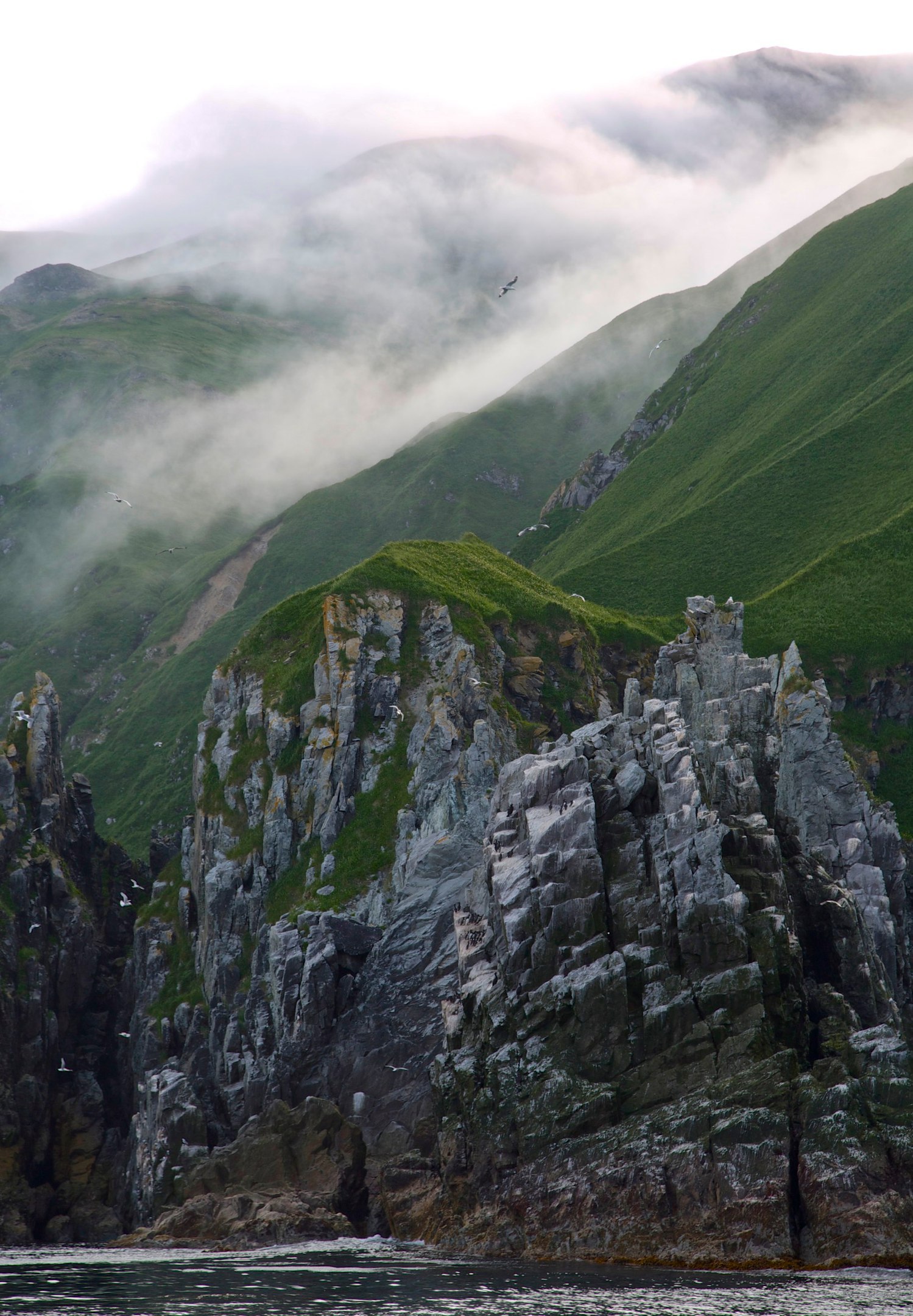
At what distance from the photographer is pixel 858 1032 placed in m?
71.8

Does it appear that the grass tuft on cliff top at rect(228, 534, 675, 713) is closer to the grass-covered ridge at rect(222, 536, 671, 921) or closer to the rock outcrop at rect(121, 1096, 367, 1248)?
the grass-covered ridge at rect(222, 536, 671, 921)

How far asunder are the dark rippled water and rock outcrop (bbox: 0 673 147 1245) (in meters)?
36.3

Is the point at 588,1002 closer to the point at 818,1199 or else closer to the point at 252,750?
the point at 818,1199

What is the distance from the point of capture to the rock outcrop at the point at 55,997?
109 metres

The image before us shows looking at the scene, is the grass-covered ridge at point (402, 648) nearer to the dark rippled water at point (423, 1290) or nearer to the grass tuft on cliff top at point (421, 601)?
the grass tuft on cliff top at point (421, 601)

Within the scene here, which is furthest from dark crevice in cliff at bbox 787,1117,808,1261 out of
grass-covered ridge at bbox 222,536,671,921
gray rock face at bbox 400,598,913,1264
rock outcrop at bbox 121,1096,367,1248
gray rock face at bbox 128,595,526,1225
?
grass-covered ridge at bbox 222,536,671,921

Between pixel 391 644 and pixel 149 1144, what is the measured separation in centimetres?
4770

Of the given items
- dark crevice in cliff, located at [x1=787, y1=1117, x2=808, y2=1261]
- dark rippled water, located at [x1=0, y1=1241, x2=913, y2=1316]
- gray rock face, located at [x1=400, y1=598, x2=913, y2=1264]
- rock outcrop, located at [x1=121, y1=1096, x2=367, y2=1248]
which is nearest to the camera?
dark rippled water, located at [x1=0, y1=1241, x2=913, y2=1316]

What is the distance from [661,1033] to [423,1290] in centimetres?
1992

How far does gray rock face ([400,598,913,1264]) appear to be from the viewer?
64.3 meters

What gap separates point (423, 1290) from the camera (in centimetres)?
5856

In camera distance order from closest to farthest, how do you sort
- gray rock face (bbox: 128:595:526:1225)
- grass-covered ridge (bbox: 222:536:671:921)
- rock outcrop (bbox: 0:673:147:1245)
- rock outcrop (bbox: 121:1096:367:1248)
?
rock outcrop (bbox: 121:1096:367:1248) < gray rock face (bbox: 128:595:526:1225) < rock outcrop (bbox: 0:673:147:1245) < grass-covered ridge (bbox: 222:536:671:921)

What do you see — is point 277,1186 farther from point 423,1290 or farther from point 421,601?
point 421,601

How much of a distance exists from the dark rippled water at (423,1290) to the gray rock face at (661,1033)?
3885 mm
